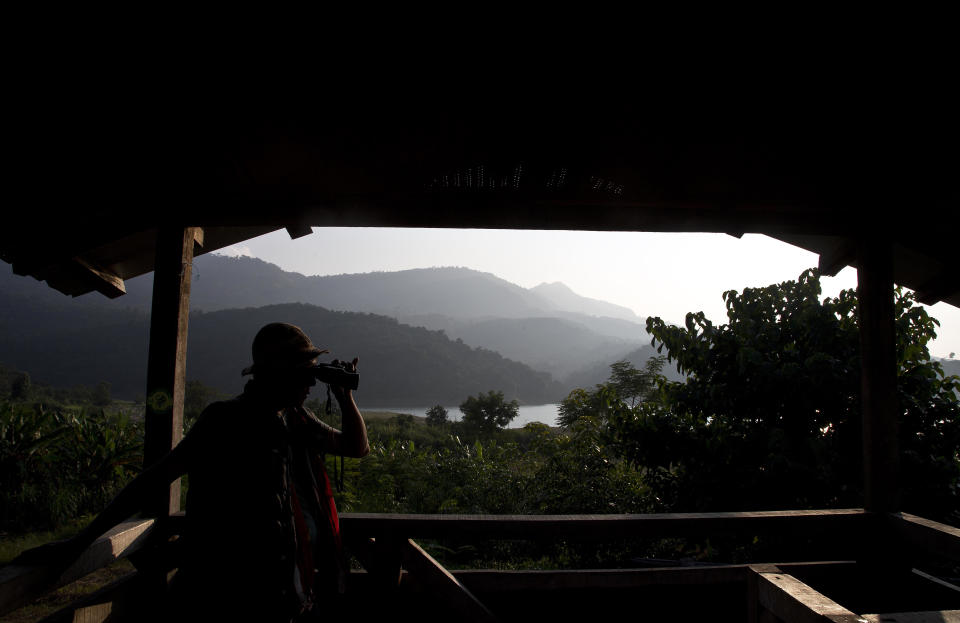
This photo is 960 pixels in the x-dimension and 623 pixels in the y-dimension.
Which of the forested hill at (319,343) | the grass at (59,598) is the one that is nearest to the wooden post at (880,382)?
the grass at (59,598)

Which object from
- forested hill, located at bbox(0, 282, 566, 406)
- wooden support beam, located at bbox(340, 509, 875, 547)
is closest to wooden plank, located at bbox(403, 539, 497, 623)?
wooden support beam, located at bbox(340, 509, 875, 547)

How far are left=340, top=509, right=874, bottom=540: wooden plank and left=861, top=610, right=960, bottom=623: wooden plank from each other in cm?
130

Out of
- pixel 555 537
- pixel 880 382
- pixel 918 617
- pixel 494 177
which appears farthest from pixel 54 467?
pixel 880 382

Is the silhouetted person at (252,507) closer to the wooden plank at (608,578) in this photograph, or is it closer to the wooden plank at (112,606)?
the wooden plank at (112,606)

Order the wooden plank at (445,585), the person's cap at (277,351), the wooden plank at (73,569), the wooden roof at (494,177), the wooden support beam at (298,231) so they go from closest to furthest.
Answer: the wooden plank at (73,569), the person's cap at (277,351), the wooden roof at (494,177), the wooden plank at (445,585), the wooden support beam at (298,231)

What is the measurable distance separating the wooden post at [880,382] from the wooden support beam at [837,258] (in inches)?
5.7

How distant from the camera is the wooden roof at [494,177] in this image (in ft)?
6.88

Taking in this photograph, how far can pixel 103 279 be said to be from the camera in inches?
117

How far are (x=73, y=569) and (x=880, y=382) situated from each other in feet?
12.6

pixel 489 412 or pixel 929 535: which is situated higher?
pixel 929 535

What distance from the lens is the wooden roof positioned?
210 centimetres

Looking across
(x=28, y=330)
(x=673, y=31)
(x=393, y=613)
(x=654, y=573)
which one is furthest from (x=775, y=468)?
(x=28, y=330)

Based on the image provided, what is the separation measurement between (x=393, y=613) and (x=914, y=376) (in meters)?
4.16

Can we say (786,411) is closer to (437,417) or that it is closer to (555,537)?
(555,537)
